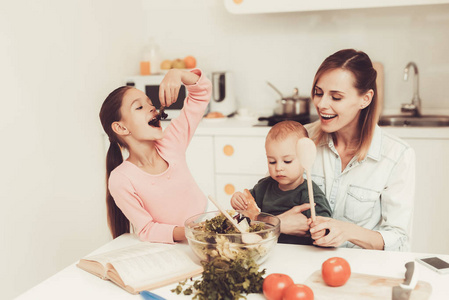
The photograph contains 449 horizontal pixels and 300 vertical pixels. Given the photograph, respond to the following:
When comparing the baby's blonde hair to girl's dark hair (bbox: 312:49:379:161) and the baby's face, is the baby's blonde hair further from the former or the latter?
girl's dark hair (bbox: 312:49:379:161)

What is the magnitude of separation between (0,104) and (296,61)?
177cm

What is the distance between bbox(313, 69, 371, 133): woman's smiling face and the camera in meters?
1.49

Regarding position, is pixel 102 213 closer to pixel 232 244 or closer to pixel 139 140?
pixel 139 140

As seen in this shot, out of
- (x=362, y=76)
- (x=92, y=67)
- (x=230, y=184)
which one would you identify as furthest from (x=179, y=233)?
(x=92, y=67)

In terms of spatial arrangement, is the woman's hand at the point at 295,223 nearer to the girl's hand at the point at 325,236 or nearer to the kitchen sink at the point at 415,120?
the girl's hand at the point at 325,236

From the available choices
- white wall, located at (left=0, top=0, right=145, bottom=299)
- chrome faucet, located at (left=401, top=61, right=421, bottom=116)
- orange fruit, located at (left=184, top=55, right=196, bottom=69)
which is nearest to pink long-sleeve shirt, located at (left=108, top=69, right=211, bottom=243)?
white wall, located at (left=0, top=0, right=145, bottom=299)

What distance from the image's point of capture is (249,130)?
2.62 metres

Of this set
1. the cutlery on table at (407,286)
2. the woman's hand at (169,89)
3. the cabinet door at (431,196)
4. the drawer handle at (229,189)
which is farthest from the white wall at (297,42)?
the cutlery on table at (407,286)

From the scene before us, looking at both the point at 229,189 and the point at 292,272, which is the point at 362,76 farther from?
the point at 229,189

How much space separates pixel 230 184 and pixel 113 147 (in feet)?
4.44

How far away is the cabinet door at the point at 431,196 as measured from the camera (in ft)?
7.88

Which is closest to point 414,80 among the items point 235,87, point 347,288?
point 235,87

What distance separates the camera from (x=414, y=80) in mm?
2850

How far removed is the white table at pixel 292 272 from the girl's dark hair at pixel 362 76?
1.35 feet
